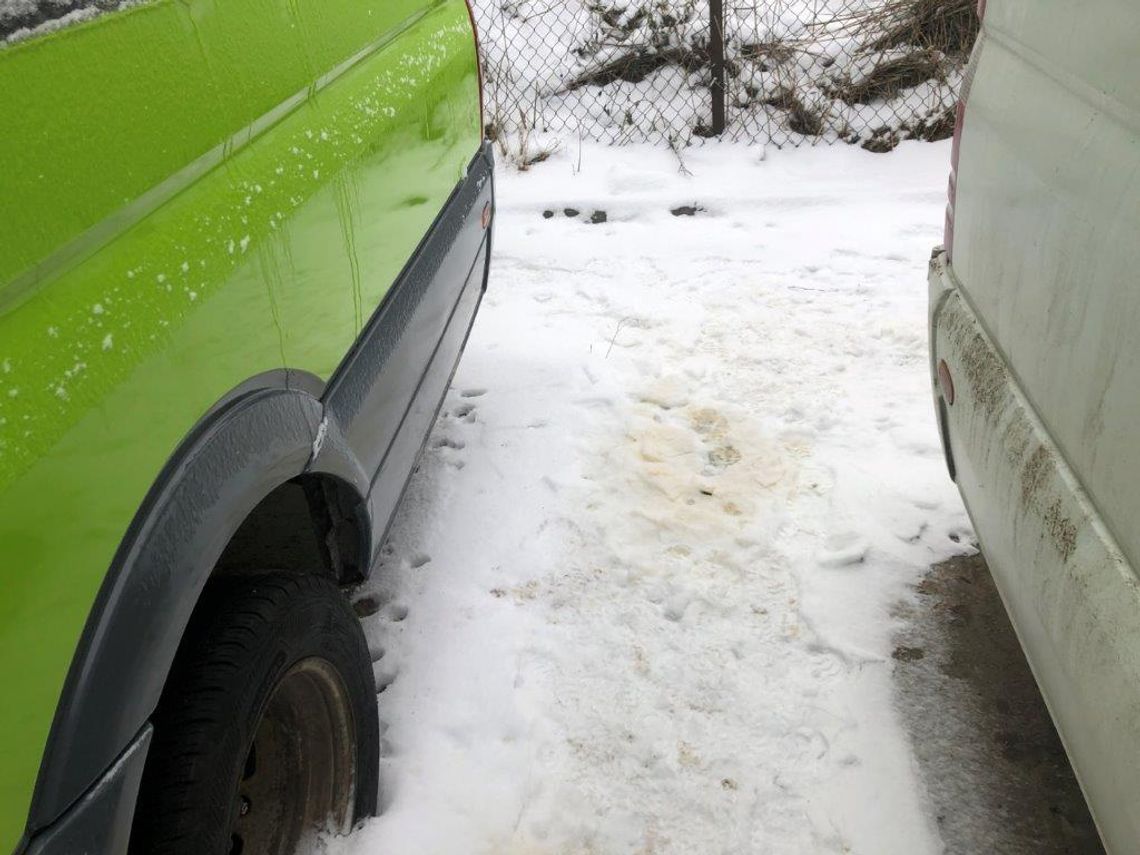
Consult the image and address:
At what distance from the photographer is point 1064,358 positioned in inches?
58.3

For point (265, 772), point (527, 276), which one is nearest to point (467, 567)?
point (265, 772)

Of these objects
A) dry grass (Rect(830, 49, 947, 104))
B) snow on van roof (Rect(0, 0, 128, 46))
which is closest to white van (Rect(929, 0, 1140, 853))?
snow on van roof (Rect(0, 0, 128, 46))

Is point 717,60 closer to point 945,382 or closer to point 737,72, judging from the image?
point 737,72

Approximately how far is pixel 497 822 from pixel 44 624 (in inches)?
50.5

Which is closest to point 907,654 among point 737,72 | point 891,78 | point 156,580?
point 156,580

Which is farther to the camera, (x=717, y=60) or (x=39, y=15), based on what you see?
(x=717, y=60)

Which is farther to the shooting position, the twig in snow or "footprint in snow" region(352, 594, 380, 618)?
the twig in snow

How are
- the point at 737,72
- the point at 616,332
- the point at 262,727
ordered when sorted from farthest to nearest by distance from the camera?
the point at 737,72
the point at 616,332
the point at 262,727

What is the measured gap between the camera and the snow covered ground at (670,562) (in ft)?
6.83

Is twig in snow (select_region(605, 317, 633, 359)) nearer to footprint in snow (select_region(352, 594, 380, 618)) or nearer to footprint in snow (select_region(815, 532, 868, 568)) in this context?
footprint in snow (select_region(815, 532, 868, 568))

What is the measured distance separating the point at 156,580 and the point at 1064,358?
132cm

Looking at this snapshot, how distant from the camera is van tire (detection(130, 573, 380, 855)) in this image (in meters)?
1.34

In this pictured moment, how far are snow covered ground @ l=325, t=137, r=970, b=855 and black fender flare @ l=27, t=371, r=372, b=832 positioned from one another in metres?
0.86

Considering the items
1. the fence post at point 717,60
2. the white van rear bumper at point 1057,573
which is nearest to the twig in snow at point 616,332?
the white van rear bumper at point 1057,573
